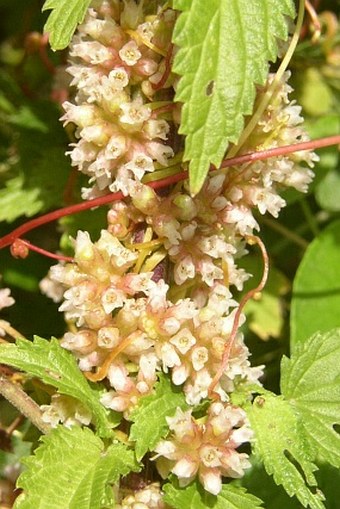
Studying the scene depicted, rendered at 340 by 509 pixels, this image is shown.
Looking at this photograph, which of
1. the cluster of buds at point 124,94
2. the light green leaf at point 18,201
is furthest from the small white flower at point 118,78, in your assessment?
the light green leaf at point 18,201

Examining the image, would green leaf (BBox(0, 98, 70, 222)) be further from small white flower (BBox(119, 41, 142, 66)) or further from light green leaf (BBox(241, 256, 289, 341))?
small white flower (BBox(119, 41, 142, 66))

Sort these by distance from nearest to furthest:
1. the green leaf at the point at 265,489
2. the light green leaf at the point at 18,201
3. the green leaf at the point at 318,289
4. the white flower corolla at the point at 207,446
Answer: the white flower corolla at the point at 207,446 → the green leaf at the point at 265,489 → the green leaf at the point at 318,289 → the light green leaf at the point at 18,201

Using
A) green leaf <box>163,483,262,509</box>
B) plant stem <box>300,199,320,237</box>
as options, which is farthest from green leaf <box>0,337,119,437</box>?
plant stem <box>300,199,320,237</box>

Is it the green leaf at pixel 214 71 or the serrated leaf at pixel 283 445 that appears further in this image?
the serrated leaf at pixel 283 445

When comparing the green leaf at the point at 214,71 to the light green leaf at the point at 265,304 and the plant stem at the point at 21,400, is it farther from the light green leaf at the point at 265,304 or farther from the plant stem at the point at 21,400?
the light green leaf at the point at 265,304

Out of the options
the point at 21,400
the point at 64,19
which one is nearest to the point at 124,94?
the point at 64,19

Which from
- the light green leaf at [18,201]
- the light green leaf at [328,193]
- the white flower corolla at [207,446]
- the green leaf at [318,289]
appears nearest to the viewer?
the white flower corolla at [207,446]
